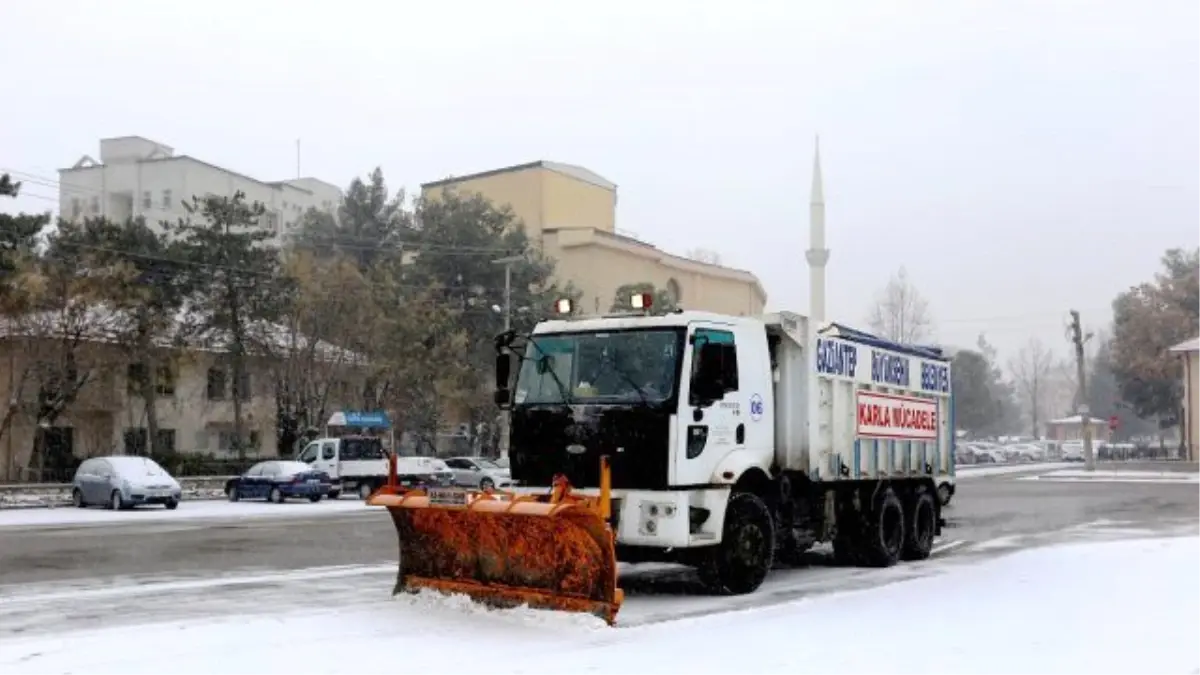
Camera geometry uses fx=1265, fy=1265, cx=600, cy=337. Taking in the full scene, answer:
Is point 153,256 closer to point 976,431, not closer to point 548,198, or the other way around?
point 548,198

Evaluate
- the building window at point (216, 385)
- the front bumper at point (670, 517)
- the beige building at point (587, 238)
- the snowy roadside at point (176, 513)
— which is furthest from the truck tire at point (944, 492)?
the beige building at point (587, 238)

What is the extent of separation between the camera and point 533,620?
11430mm

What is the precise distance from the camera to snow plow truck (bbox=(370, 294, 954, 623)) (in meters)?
11.8

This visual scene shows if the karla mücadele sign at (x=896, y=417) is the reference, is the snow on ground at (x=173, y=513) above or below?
below

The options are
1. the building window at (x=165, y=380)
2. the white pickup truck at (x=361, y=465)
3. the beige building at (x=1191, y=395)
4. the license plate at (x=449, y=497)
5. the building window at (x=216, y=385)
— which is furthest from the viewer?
the beige building at (x=1191, y=395)

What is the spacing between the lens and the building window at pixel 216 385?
175 ft

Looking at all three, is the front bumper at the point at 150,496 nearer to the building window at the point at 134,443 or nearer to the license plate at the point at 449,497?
the building window at the point at 134,443

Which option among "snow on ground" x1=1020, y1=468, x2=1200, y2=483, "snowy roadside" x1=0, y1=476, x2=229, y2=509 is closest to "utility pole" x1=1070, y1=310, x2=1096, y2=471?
"snow on ground" x1=1020, y1=468, x2=1200, y2=483

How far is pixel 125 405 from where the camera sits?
50750mm

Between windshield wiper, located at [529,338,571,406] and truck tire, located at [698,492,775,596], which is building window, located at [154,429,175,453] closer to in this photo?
windshield wiper, located at [529,338,571,406]

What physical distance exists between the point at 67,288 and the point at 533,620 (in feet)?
115

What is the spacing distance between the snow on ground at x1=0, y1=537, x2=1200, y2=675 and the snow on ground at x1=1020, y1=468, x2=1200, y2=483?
3712 centimetres

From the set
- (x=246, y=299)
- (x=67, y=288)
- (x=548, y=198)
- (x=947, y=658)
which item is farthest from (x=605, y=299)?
(x=947, y=658)

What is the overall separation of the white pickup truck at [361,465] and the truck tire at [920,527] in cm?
2460
